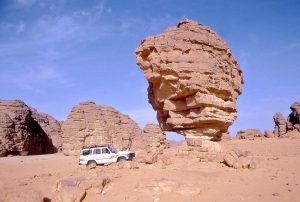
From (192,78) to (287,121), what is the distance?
55186mm

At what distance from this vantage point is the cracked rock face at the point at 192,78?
15664 millimetres

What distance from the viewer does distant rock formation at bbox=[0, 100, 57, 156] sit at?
38.7 m

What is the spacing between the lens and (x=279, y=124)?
63844mm

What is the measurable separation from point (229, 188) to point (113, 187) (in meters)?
4.09

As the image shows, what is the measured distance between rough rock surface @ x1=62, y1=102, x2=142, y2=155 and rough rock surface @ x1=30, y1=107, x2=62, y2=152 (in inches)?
785

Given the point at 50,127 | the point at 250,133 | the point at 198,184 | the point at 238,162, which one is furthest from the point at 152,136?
the point at 198,184

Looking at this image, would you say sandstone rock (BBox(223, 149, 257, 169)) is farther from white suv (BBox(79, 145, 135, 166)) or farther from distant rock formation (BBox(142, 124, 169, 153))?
distant rock formation (BBox(142, 124, 169, 153))

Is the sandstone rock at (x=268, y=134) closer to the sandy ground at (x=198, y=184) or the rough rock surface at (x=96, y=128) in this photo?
the rough rock surface at (x=96, y=128)

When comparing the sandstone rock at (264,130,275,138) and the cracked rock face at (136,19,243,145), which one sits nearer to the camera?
the cracked rock face at (136,19,243,145)

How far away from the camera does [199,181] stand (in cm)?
1123

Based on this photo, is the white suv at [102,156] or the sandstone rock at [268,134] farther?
the sandstone rock at [268,134]

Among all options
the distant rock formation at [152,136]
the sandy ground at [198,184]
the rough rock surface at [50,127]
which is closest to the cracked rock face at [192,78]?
the sandy ground at [198,184]

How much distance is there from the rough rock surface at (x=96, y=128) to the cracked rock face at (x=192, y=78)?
24.0 metres

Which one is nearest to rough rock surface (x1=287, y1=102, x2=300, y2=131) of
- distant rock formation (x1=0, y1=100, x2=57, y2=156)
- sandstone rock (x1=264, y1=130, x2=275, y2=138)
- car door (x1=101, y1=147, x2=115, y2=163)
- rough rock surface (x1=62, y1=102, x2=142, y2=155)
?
sandstone rock (x1=264, y1=130, x2=275, y2=138)
